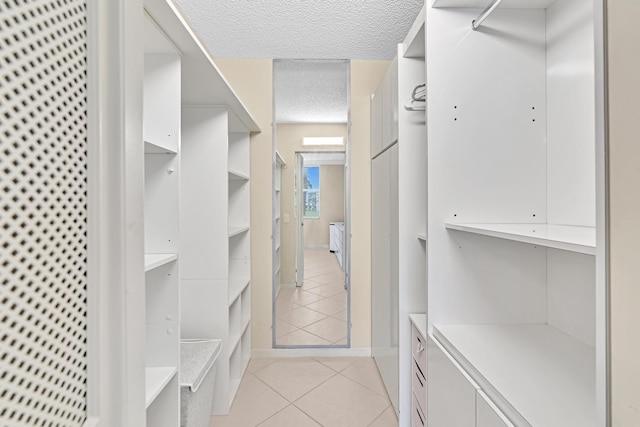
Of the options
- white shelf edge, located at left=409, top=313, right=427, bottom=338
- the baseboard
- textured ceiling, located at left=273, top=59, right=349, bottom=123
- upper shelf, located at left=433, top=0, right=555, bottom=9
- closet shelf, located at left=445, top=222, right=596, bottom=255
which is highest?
textured ceiling, located at left=273, top=59, right=349, bottom=123

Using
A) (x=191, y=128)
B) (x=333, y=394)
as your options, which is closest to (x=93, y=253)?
(x=191, y=128)

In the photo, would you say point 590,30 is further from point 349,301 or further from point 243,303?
point 243,303

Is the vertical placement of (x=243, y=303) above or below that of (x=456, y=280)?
below

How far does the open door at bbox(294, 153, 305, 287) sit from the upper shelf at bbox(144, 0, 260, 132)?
777mm

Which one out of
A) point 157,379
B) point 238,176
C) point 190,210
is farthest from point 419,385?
point 238,176

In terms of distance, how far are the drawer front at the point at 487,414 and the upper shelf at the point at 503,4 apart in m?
1.40

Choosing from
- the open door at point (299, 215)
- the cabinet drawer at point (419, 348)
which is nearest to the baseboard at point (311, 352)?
the open door at point (299, 215)

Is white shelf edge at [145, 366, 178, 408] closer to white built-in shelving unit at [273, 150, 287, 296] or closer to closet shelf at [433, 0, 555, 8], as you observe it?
white built-in shelving unit at [273, 150, 287, 296]

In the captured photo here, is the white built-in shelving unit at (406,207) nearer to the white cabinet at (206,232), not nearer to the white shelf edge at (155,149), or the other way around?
the white cabinet at (206,232)

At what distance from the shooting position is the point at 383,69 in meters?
2.83

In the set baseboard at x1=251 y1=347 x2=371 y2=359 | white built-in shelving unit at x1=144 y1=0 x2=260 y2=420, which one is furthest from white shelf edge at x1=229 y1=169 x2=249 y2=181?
baseboard at x1=251 y1=347 x2=371 y2=359

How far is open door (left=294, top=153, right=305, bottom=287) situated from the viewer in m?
2.94

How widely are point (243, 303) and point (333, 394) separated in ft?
3.24

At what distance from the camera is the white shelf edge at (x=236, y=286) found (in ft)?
7.49
